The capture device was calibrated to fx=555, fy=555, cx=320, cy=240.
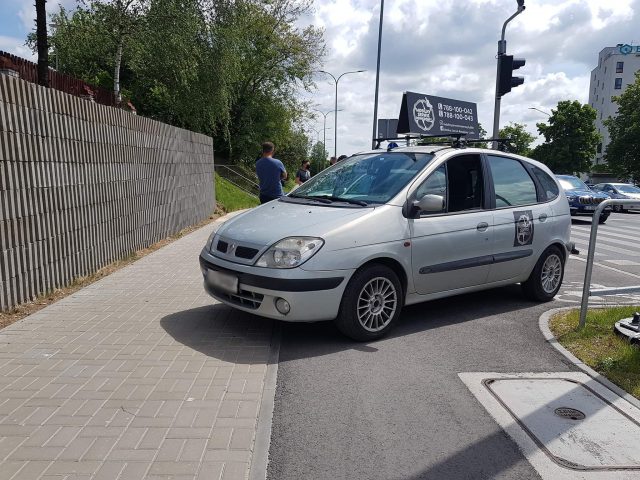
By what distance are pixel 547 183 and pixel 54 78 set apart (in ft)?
37.2

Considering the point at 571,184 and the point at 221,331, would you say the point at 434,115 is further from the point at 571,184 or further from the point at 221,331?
the point at 221,331

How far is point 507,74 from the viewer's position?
40.1ft

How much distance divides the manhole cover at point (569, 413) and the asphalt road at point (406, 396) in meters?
0.50

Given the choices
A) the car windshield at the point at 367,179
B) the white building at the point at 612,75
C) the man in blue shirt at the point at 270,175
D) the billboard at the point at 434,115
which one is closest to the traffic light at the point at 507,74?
the billboard at the point at 434,115

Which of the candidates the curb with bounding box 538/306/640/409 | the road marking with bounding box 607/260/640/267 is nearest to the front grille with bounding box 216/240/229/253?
the curb with bounding box 538/306/640/409

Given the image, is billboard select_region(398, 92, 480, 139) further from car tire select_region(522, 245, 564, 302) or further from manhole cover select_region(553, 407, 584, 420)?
manhole cover select_region(553, 407, 584, 420)

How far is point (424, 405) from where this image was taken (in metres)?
3.84

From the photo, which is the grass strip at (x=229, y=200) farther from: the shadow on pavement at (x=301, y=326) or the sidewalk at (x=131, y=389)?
the shadow on pavement at (x=301, y=326)

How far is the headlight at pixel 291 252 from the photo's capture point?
4.73 meters

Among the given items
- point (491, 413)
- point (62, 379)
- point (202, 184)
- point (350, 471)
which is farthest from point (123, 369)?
point (202, 184)

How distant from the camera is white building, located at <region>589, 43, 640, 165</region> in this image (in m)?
84.8

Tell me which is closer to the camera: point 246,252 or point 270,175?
point 246,252

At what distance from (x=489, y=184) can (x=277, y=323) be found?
2781mm

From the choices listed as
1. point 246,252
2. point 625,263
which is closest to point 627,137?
point 625,263
